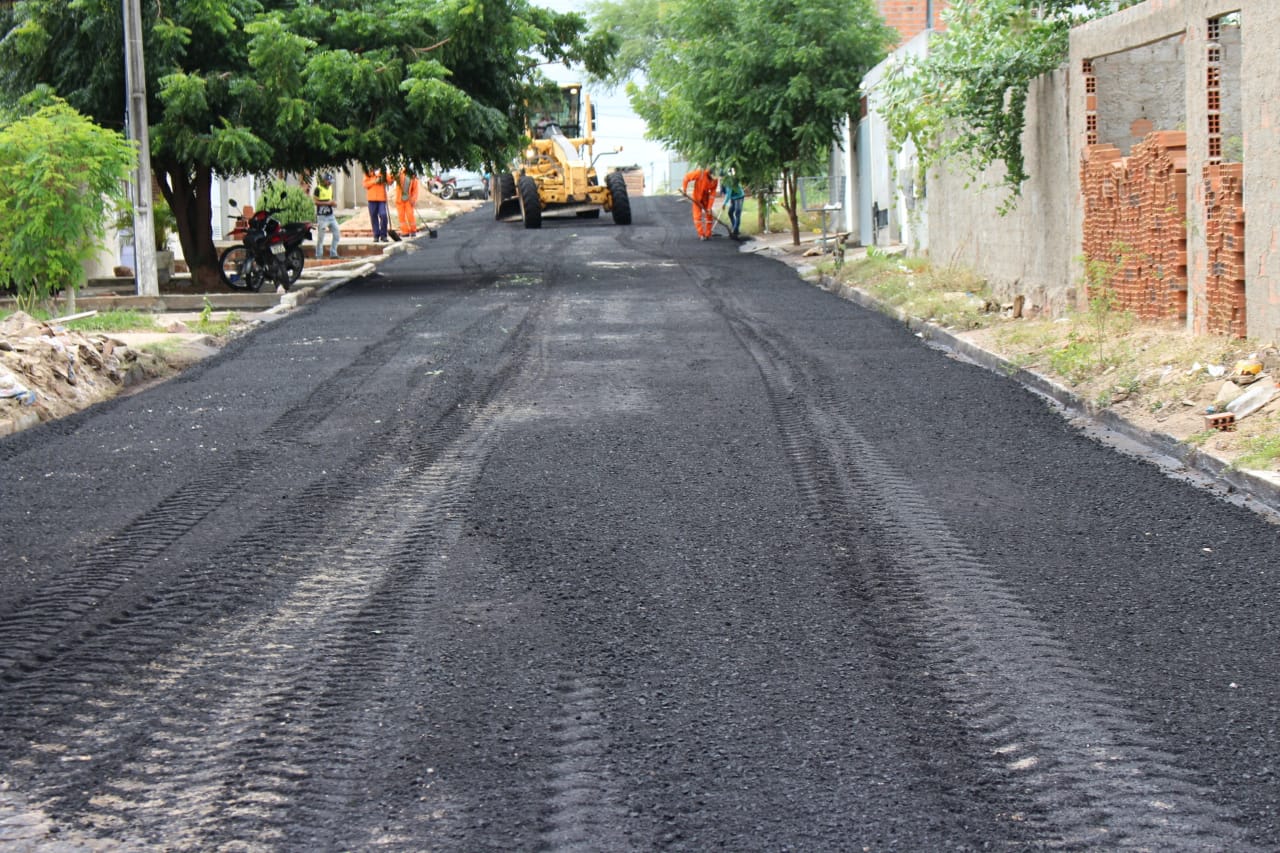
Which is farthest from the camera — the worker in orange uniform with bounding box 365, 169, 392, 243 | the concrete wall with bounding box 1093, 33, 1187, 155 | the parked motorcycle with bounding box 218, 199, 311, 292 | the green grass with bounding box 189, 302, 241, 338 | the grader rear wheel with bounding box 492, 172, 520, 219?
the grader rear wheel with bounding box 492, 172, 520, 219

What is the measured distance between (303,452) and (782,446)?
9.70 ft

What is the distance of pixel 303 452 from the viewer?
946 centimetres

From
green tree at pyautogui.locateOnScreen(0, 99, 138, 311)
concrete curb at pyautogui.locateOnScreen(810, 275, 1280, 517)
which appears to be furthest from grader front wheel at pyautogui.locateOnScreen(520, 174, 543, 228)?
concrete curb at pyautogui.locateOnScreen(810, 275, 1280, 517)

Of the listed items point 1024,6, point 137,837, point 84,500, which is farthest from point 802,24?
point 137,837

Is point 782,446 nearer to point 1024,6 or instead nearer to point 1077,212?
point 1077,212

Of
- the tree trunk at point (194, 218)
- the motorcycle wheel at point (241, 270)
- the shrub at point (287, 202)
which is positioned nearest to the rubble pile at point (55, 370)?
the motorcycle wheel at point (241, 270)

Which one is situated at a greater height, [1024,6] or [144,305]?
[1024,6]

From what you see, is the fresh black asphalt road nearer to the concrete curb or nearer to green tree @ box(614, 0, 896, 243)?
the concrete curb

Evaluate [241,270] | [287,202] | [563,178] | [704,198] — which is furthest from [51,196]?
[563,178]

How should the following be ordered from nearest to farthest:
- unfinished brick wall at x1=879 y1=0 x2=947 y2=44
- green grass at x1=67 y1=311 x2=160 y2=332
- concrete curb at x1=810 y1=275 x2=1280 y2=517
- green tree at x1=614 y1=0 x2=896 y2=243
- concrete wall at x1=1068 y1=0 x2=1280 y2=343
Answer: concrete curb at x1=810 y1=275 x2=1280 y2=517 → concrete wall at x1=1068 y1=0 x2=1280 y2=343 → green grass at x1=67 y1=311 x2=160 y2=332 → green tree at x1=614 y1=0 x2=896 y2=243 → unfinished brick wall at x1=879 y1=0 x2=947 y2=44

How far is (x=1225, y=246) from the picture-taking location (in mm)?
11656

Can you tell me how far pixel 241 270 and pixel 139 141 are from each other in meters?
3.04

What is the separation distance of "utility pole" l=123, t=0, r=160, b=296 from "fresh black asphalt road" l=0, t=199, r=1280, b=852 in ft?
33.6

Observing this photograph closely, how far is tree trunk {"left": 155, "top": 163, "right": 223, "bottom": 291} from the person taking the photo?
23609 mm
